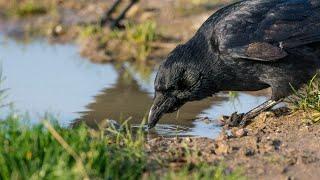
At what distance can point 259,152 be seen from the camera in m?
5.32

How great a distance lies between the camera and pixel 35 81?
28.9 ft

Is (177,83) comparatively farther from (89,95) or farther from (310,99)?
(89,95)

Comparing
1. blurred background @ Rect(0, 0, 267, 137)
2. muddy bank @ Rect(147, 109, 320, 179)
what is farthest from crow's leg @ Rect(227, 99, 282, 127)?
muddy bank @ Rect(147, 109, 320, 179)

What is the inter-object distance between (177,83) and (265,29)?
854 millimetres

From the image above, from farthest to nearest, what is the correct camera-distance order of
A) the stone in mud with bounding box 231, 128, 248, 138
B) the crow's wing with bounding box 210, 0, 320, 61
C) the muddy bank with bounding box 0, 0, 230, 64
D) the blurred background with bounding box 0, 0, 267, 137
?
the muddy bank with bounding box 0, 0, 230, 64
the blurred background with bounding box 0, 0, 267, 137
the crow's wing with bounding box 210, 0, 320, 61
the stone in mud with bounding box 231, 128, 248, 138

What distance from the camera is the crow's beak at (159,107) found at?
676cm

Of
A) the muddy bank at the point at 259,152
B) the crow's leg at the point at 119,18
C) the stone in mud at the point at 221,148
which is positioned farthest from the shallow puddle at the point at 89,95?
the stone in mud at the point at 221,148

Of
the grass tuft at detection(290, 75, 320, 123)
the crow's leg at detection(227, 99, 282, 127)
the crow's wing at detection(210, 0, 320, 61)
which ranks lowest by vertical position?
the crow's leg at detection(227, 99, 282, 127)

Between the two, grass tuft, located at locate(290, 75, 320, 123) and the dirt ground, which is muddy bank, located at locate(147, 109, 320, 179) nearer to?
the dirt ground

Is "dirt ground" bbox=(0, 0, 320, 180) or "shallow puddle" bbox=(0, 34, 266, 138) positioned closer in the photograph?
"dirt ground" bbox=(0, 0, 320, 180)

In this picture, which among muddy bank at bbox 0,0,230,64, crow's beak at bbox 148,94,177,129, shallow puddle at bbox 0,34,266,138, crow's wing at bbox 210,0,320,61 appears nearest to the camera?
crow's wing at bbox 210,0,320,61

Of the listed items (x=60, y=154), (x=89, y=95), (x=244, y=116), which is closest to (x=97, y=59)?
(x=89, y=95)

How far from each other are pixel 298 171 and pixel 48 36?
714 centimetres

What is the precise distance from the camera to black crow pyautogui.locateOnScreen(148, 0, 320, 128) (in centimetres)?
668
